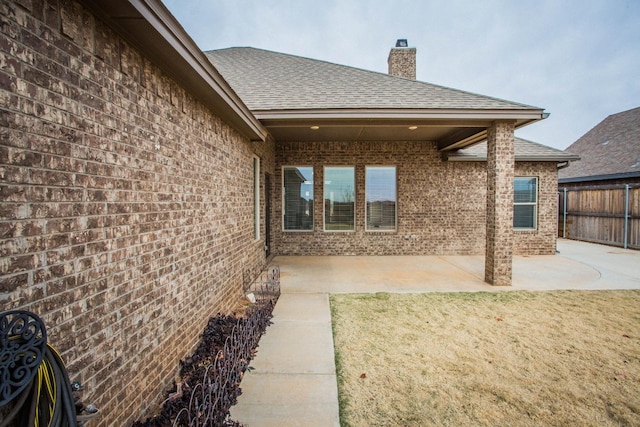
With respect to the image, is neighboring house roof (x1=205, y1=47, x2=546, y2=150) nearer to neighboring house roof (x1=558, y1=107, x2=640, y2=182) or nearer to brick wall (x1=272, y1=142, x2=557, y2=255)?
brick wall (x1=272, y1=142, x2=557, y2=255)

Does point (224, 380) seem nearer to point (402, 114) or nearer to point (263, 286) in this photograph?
point (263, 286)

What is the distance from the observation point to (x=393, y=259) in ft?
30.0

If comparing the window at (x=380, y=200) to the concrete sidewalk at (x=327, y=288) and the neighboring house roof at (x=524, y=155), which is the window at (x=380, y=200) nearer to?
Answer: the concrete sidewalk at (x=327, y=288)

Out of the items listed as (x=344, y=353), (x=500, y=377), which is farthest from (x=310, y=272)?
(x=500, y=377)

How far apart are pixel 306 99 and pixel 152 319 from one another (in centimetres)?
542

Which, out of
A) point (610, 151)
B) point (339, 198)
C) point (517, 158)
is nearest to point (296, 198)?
point (339, 198)

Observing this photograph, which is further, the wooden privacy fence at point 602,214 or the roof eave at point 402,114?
the wooden privacy fence at point 602,214

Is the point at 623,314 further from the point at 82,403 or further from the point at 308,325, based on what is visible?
the point at 82,403

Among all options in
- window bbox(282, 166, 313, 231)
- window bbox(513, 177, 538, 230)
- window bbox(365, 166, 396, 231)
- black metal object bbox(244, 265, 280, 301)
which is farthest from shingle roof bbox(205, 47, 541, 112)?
window bbox(513, 177, 538, 230)

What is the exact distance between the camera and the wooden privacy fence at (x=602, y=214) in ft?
36.4

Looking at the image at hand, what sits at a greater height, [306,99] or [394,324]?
[306,99]

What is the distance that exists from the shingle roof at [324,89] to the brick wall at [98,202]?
358cm

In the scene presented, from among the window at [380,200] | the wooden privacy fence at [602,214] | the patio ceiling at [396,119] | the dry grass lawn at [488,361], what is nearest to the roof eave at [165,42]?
the patio ceiling at [396,119]

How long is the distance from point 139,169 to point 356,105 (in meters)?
4.74
